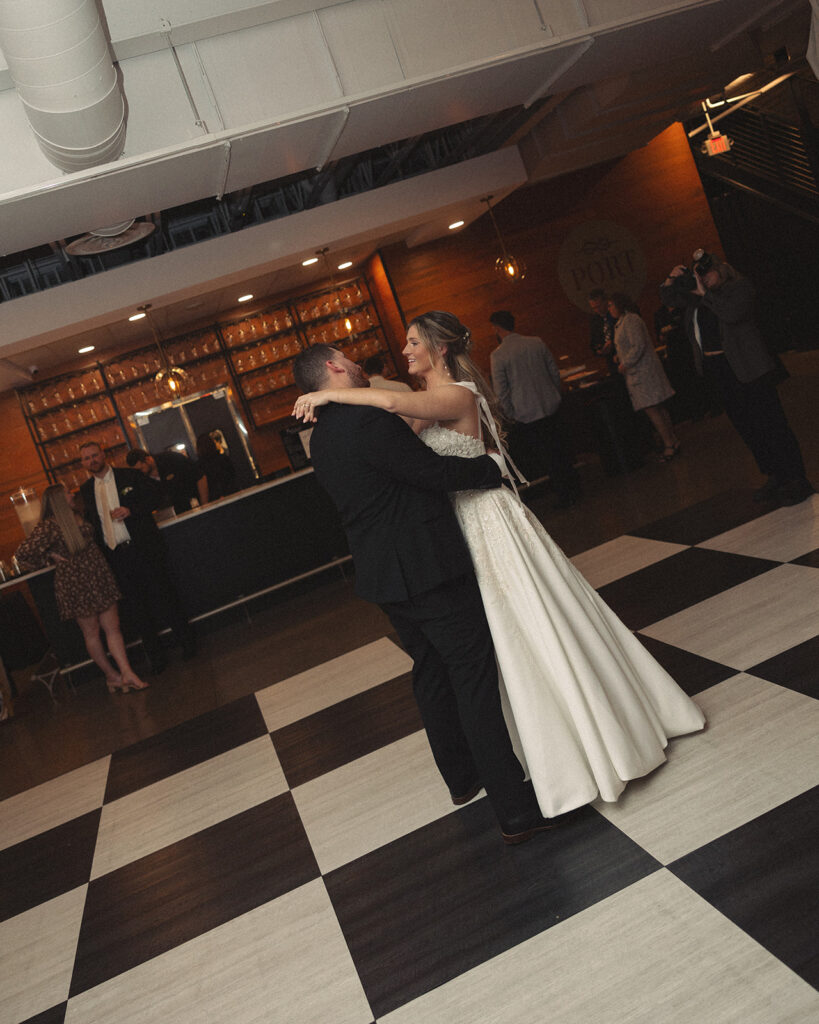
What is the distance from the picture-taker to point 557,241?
10328 millimetres

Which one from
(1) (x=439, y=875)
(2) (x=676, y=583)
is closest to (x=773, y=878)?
(1) (x=439, y=875)

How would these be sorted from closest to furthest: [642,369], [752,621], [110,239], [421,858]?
[421,858], [752,621], [110,239], [642,369]

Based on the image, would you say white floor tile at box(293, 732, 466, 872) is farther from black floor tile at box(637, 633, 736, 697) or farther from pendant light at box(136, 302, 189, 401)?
pendant light at box(136, 302, 189, 401)

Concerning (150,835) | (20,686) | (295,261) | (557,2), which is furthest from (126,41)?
(20,686)

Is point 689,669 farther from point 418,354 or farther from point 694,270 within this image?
point 694,270

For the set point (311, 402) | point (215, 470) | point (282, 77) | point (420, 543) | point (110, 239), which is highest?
point (282, 77)

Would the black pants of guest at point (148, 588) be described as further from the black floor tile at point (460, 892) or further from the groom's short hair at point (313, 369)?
the groom's short hair at point (313, 369)

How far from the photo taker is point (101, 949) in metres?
2.60

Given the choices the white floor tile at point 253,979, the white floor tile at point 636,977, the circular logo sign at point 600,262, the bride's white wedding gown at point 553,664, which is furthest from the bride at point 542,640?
the circular logo sign at point 600,262

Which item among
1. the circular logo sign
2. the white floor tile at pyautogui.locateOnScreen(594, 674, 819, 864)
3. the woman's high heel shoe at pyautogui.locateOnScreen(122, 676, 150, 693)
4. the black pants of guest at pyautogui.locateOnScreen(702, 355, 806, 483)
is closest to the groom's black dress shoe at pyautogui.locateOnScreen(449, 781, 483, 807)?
the white floor tile at pyautogui.locateOnScreen(594, 674, 819, 864)

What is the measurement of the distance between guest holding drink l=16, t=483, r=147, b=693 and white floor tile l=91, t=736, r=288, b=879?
218 cm

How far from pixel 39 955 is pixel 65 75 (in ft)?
9.92

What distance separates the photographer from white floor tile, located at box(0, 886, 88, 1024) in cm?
247

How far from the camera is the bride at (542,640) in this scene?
2285mm
